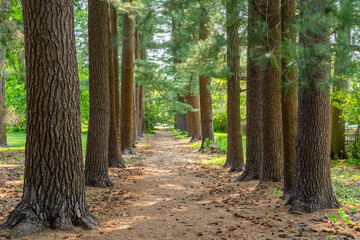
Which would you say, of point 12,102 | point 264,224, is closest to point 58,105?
point 264,224

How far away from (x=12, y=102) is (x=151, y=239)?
27.4 metres

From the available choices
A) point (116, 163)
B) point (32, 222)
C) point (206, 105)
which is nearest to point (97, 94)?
point (116, 163)

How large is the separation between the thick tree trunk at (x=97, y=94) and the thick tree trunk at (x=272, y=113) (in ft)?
13.0

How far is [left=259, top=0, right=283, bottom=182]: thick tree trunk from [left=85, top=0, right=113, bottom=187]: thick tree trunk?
13.0 feet

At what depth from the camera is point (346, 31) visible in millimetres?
3742

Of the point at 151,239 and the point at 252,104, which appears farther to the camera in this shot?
the point at 252,104

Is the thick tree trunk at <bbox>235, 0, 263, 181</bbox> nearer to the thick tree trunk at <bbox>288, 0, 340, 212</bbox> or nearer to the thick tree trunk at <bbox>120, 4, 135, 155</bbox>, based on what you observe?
the thick tree trunk at <bbox>288, 0, 340, 212</bbox>

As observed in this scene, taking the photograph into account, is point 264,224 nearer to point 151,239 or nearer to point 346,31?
point 151,239

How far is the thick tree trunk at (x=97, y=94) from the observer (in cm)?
818

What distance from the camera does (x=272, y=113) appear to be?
7.50 meters

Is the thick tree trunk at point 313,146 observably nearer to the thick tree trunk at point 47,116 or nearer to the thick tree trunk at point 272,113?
the thick tree trunk at point 272,113

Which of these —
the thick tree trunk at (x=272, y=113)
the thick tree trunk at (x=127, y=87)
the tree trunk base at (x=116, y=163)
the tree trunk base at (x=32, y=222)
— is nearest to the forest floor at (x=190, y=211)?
the tree trunk base at (x=32, y=222)

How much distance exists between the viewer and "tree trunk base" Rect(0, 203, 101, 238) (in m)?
4.09

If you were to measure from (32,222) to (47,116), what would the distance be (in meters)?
1.39
